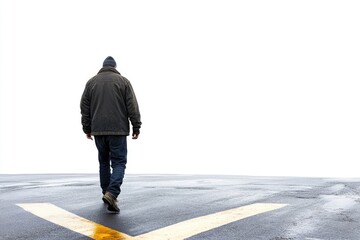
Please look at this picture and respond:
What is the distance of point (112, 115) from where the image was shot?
8.37 m

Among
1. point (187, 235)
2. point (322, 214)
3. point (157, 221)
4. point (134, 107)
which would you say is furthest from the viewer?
point (134, 107)

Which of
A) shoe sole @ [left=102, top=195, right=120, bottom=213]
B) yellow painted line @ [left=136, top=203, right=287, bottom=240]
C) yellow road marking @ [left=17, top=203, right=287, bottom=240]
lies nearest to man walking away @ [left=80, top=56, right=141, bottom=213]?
shoe sole @ [left=102, top=195, right=120, bottom=213]

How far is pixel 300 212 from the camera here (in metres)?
8.04

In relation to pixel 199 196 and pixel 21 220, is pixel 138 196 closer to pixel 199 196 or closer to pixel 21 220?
pixel 199 196

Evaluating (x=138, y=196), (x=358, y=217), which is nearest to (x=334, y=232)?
(x=358, y=217)

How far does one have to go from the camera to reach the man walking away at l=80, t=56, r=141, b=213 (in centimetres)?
835

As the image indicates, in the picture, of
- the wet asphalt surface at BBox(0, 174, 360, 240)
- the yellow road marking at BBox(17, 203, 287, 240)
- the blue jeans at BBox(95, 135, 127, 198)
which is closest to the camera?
the yellow road marking at BBox(17, 203, 287, 240)

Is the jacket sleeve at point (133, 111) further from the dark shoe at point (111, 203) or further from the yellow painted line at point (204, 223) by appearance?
the yellow painted line at point (204, 223)

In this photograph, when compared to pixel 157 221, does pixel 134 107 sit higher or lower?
higher

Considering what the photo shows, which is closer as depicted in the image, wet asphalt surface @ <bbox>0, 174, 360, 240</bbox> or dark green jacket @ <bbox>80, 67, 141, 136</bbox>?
wet asphalt surface @ <bbox>0, 174, 360, 240</bbox>

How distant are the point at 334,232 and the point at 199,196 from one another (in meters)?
3.78

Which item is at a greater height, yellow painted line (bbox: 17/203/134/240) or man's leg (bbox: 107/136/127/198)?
man's leg (bbox: 107/136/127/198)

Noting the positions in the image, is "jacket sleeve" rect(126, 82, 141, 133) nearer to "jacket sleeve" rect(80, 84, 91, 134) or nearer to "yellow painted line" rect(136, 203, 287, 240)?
"jacket sleeve" rect(80, 84, 91, 134)

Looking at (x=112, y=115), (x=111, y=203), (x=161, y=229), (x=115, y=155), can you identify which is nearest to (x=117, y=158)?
(x=115, y=155)
